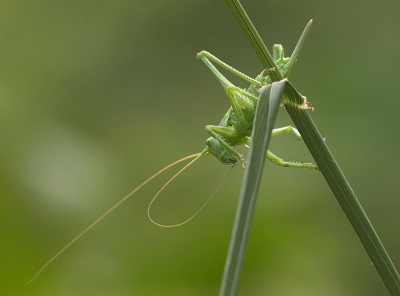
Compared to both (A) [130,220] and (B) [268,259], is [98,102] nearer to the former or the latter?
(A) [130,220]

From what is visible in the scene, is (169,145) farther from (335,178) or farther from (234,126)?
(335,178)

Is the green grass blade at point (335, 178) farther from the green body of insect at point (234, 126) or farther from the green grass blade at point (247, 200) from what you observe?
the green body of insect at point (234, 126)

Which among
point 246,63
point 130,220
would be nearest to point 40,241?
point 130,220

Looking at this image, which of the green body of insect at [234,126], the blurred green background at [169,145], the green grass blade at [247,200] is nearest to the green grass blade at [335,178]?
the green grass blade at [247,200]

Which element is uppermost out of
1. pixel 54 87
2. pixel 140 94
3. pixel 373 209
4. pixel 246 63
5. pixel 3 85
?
pixel 3 85

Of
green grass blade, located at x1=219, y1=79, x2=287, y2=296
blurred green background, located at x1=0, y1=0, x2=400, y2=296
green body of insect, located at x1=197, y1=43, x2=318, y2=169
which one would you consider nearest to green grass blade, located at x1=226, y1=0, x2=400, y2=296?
green grass blade, located at x1=219, y1=79, x2=287, y2=296
